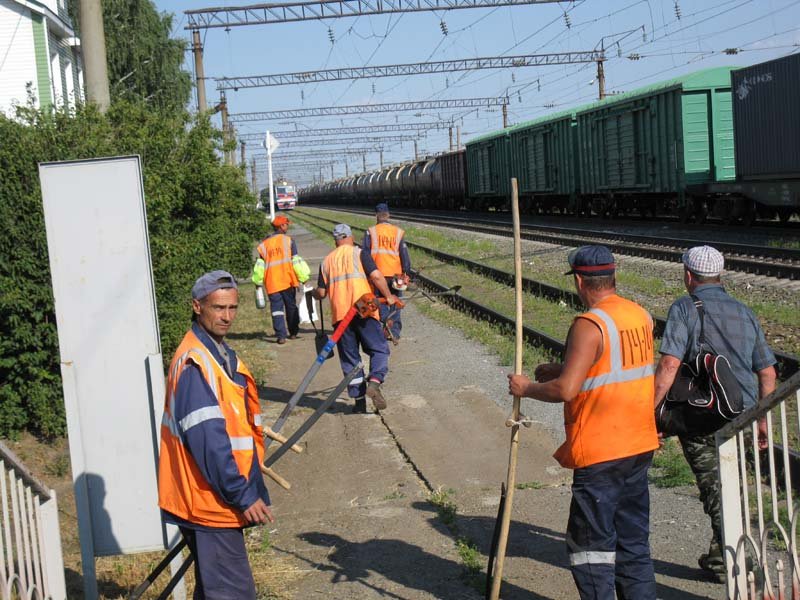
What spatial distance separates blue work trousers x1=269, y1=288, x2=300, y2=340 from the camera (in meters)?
13.4

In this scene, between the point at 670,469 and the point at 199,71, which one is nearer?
the point at 670,469

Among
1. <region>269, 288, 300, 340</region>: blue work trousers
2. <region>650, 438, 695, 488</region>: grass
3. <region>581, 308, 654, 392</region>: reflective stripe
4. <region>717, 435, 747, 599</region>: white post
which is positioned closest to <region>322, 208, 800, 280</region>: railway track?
<region>269, 288, 300, 340</region>: blue work trousers

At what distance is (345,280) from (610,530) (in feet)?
17.2

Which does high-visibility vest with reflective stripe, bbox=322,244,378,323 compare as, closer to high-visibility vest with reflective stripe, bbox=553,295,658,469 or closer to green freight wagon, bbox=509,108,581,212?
high-visibility vest with reflective stripe, bbox=553,295,658,469

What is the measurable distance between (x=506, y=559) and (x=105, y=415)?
91.1 inches

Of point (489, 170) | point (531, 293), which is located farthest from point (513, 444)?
point (489, 170)

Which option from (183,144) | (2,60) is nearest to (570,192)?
(2,60)

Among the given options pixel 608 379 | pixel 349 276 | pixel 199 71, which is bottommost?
pixel 608 379

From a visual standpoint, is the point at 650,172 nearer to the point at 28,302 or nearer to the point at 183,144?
the point at 183,144

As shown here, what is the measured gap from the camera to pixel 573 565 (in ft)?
14.0

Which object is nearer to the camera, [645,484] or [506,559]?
[645,484]

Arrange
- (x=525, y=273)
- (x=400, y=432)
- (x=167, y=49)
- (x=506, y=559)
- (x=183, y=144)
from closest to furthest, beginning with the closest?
1. (x=506, y=559)
2. (x=400, y=432)
3. (x=183, y=144)
4. (x=525, y=273)
5. (x=167, y=49)

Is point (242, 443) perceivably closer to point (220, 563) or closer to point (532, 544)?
point (220, 563)

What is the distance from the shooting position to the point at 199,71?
101ft
